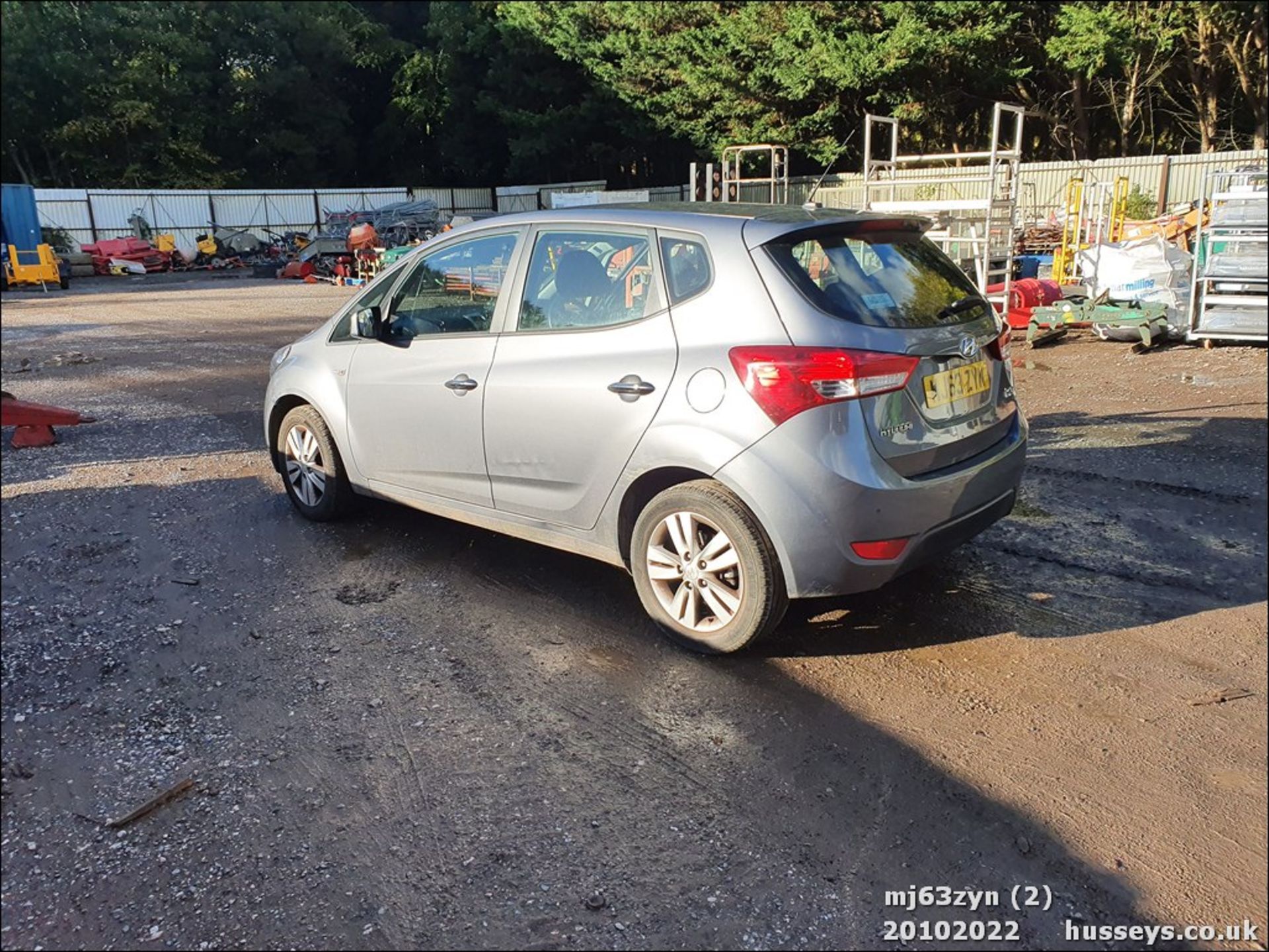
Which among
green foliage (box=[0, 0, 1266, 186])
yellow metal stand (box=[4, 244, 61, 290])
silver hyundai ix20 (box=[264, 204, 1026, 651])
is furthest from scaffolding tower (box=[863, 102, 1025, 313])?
yellow metal stand (box=[4, 244, 61, 290])

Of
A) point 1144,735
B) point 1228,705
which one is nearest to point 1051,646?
point 1144,735

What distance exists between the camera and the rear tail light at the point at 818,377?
3.47 metres

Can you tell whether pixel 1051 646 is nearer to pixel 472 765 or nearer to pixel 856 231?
pixel 856 231


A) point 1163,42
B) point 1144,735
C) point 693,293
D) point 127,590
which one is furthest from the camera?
point 1163,42

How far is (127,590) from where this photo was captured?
4.70 metres

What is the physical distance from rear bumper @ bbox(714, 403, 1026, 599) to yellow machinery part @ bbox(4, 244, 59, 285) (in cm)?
1542

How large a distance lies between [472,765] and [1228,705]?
2.37m

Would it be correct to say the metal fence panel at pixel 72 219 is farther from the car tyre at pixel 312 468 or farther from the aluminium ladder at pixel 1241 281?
the aluminium ladder at pixel 1241 281

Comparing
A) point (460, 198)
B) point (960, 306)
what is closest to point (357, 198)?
point (460, 198)

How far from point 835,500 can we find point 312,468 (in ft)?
11.0

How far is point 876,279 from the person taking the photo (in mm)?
3812

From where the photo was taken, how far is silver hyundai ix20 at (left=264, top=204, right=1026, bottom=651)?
3.53 metres

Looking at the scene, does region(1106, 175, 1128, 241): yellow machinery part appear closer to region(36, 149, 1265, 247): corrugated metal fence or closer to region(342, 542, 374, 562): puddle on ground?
region(36, 149, 1265, 247): corrugated metal fence

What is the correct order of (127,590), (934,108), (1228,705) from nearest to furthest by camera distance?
(1228,705), (127,590), (934,108)
